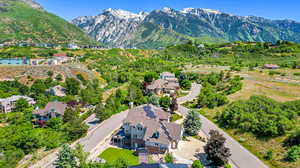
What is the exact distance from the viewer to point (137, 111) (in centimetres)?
3709

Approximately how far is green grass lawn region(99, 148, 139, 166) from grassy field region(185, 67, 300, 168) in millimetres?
19439

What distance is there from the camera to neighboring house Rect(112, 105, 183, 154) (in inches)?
1194

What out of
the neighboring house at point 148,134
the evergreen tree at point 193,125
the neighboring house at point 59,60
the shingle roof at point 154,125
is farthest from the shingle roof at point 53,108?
the neighboring house at point 59,60

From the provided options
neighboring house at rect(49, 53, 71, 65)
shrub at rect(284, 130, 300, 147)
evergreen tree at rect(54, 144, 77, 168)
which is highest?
neighboring house at rect(49, 53, 71, 65)

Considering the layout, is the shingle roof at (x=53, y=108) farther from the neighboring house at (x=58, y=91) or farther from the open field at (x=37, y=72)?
the open field at (x=37, y=72)

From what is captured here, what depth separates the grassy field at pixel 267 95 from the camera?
28.9 metres

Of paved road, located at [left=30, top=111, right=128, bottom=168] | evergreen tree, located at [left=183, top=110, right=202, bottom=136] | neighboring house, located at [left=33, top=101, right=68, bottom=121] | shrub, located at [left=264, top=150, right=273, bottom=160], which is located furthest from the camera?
neighboring house, located at [left=33, top=101, right=68, bottom=121]

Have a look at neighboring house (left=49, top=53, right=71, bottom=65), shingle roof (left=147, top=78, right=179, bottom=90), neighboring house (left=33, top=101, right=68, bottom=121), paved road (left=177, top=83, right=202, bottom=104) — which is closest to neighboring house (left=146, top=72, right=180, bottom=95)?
shingle roof (left=147, top=78, right=179, bottom=90)

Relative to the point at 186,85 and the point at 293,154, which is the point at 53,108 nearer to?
the point at 186,85

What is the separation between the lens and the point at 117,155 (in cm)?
2980

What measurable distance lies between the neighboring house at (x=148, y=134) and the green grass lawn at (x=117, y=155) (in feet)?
6.12

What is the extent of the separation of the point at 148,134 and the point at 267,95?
128 ft

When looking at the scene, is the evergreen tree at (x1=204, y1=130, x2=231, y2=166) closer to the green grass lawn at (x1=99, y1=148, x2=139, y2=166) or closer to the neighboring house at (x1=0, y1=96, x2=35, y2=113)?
the green grass lawn at (x1=99, y1=148, x2=139, y2=166)

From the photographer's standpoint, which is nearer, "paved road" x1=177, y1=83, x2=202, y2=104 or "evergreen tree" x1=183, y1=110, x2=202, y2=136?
"evergreen tree" x1=183, y1=110, x2=202, y2=136
